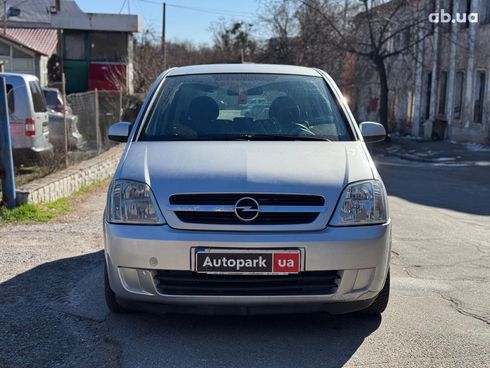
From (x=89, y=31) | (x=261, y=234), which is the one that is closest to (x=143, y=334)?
(x=261, y=234)

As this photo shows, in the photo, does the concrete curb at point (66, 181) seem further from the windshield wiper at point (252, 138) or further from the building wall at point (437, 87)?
the building wall at point (437, 87)

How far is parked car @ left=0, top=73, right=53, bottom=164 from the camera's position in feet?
36.7

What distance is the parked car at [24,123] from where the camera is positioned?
11188 mm

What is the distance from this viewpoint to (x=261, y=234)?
386cm

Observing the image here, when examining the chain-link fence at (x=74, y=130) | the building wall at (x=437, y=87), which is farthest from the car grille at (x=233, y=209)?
the building wall at (x=437, y=87)

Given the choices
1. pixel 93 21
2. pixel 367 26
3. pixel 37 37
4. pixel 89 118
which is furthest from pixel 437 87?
pixel 37 37

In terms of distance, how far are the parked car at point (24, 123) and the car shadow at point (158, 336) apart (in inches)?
259

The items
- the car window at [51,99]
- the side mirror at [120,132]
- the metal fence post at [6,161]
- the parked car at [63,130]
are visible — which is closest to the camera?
the side mirror at [120,132]

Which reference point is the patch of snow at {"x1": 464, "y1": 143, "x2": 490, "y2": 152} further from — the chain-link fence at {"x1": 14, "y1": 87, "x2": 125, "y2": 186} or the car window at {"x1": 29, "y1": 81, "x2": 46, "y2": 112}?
the car window at {"x1": 29, "y1": 81, "x2": 46, "y2": 112}

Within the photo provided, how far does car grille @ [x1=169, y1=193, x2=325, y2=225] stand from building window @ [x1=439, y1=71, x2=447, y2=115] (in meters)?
23.8

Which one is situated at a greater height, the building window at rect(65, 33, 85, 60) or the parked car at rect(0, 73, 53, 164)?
the building window at rect(65, 33, 85, 60)

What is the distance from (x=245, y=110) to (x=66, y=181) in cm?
485

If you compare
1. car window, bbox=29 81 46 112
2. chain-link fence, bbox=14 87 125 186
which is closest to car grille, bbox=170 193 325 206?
chain-link fence, bbox=14 87 125 186

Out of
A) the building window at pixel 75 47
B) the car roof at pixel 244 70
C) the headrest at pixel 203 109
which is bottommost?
the headrest at pixel 203 109
